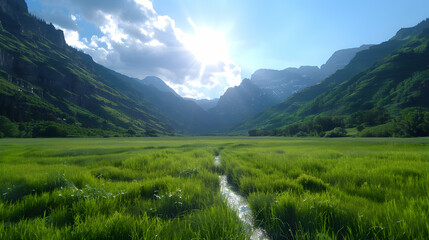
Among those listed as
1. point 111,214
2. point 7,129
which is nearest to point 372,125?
point 111,214

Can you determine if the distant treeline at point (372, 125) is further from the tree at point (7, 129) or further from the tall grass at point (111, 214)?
the tree at point (7, 129)

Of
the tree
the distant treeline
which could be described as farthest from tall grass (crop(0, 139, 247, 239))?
the tree

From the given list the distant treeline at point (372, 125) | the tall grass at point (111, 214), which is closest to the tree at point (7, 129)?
the tall grass at point (111, 214)

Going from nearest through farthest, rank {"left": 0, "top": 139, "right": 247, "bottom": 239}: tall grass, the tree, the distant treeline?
{"left": 0, "top": 139, "right": 247, "bottom": 239}: tall grass → the distant treeline → the tree

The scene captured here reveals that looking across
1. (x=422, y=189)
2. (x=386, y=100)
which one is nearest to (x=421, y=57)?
(x=386, y=100)

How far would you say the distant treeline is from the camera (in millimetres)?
50469

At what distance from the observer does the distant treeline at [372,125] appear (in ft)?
166

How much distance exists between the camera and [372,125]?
101 m

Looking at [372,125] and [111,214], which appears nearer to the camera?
[111,214]

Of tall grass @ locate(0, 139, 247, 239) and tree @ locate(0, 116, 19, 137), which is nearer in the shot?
tall grass @ locate(0, 139, 247, 239)

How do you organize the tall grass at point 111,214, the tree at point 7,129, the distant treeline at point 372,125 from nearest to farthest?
the tall grass at point 111,214
the distant treeline at point 372,125
the tree at point 7,129

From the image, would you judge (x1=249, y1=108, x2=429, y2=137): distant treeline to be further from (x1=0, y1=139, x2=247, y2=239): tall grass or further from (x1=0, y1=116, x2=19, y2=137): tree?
(x1=0, y1=116, x2=19, y2=137): tree

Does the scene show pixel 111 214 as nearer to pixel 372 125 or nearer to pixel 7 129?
pixel 7 129

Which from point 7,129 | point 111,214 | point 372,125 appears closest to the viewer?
point 111,214
